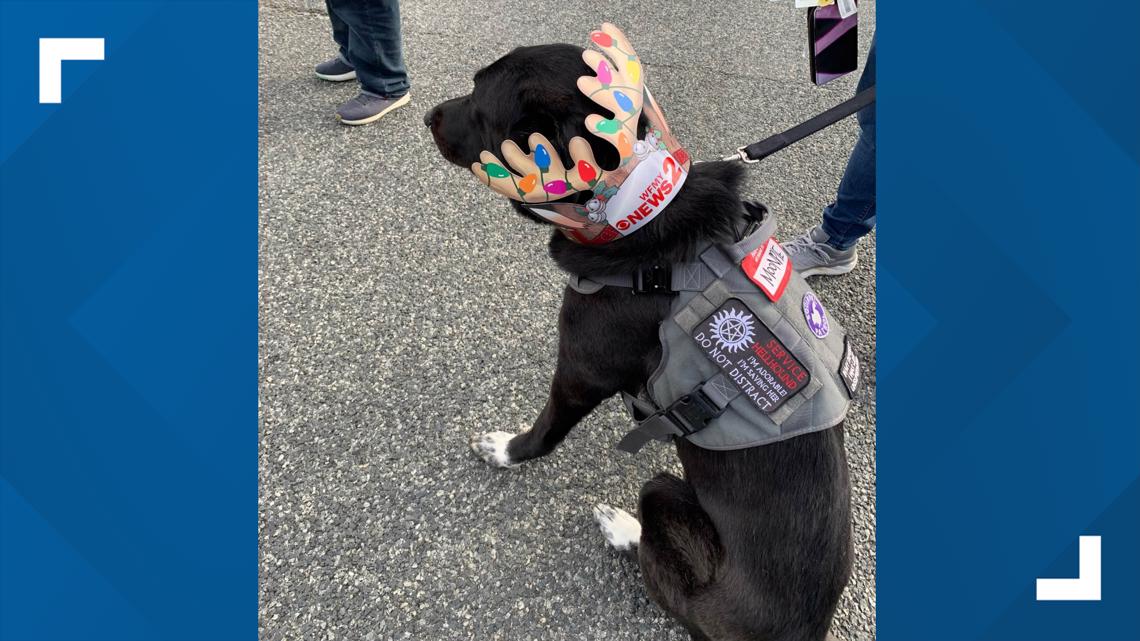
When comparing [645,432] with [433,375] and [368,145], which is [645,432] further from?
[368,145]

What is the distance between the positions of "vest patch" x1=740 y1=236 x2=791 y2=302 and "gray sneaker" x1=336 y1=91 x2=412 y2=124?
245 cm

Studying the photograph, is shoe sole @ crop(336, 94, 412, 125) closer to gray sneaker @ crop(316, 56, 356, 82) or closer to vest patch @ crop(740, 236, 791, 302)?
gray sneaker @ crop(316, 56, 356, 82)

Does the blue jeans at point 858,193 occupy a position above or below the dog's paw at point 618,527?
above

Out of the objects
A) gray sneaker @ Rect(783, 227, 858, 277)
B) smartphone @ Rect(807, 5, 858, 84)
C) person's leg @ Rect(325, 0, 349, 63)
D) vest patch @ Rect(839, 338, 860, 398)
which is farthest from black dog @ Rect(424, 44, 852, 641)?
person's leg @ Rect(325, 0, 349, 63)

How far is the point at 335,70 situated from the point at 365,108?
447mm

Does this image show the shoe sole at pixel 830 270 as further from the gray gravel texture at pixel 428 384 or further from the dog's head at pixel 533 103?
the dog's head at pixel 533 103

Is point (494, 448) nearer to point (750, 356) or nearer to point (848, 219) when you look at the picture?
point (750, 356)

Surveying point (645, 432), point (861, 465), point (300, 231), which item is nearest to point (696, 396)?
point (645, 432)

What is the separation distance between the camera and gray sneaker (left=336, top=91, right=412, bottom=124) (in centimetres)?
327

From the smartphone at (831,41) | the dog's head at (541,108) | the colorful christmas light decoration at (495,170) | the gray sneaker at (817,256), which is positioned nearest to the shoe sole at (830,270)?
the gray sneaker at (817,256)

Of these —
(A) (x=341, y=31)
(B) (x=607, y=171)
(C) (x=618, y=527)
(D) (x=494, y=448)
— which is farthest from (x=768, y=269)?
(A) (x=341, y=31)

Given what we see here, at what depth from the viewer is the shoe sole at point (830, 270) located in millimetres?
2834

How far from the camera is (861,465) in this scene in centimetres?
232

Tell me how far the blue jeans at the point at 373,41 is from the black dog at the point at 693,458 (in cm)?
170
